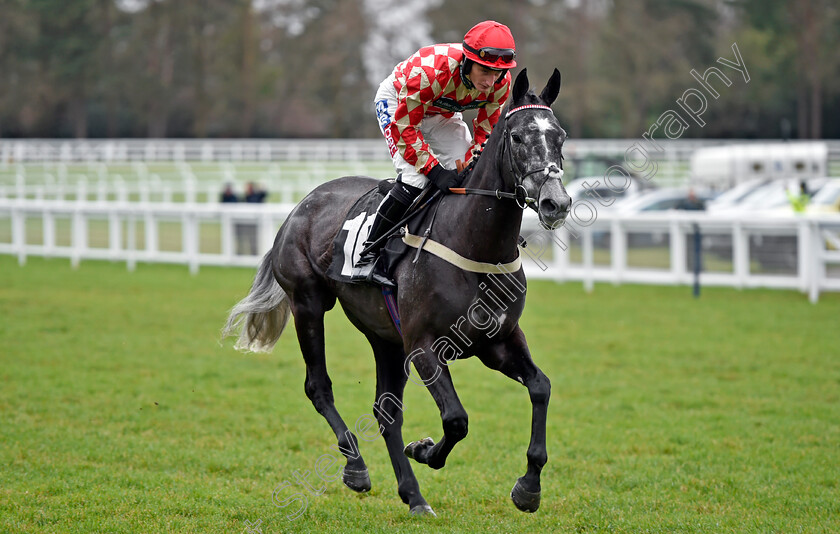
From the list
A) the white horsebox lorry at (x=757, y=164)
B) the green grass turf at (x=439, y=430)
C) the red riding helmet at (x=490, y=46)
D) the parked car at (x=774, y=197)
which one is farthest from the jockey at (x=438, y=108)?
the white horsebox lorry at (x=757, y=164)

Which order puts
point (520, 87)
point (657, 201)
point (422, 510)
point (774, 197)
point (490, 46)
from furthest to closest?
point (657, 201), point (774, 197), point (422, 510), point (490, 46), point (520, 87)

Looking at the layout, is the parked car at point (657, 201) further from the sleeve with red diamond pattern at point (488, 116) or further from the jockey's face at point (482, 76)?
the jockey's face at point (482, 76)

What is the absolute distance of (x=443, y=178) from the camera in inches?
183

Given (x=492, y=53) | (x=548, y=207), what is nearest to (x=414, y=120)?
(x=492, y=53)

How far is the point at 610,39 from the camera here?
4562 cm

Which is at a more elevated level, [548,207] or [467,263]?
[548,207]

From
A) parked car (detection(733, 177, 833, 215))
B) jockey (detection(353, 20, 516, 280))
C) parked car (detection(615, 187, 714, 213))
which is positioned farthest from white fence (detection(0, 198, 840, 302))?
jockey (detection(353, 20, 516, 280))

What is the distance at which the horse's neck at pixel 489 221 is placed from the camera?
14.2 ft

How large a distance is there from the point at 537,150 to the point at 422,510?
192 centimetres

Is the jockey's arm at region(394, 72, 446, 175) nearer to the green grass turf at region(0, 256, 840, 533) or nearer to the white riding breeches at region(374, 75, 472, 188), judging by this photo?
the white riding breeches at region(374, 75, 472, 188)

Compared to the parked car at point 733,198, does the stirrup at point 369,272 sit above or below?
above

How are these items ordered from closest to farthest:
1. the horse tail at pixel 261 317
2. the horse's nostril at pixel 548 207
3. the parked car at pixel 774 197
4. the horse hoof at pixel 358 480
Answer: the horse's nostril at pixel 548 207 < the horse hoof at pixel 358 480 < the horse tail at pixel 261 317 < the parked car at pixel 774 197

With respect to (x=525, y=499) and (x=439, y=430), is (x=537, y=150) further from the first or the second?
(x=439, y=430)

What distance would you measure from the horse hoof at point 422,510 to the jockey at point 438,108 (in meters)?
1.17
